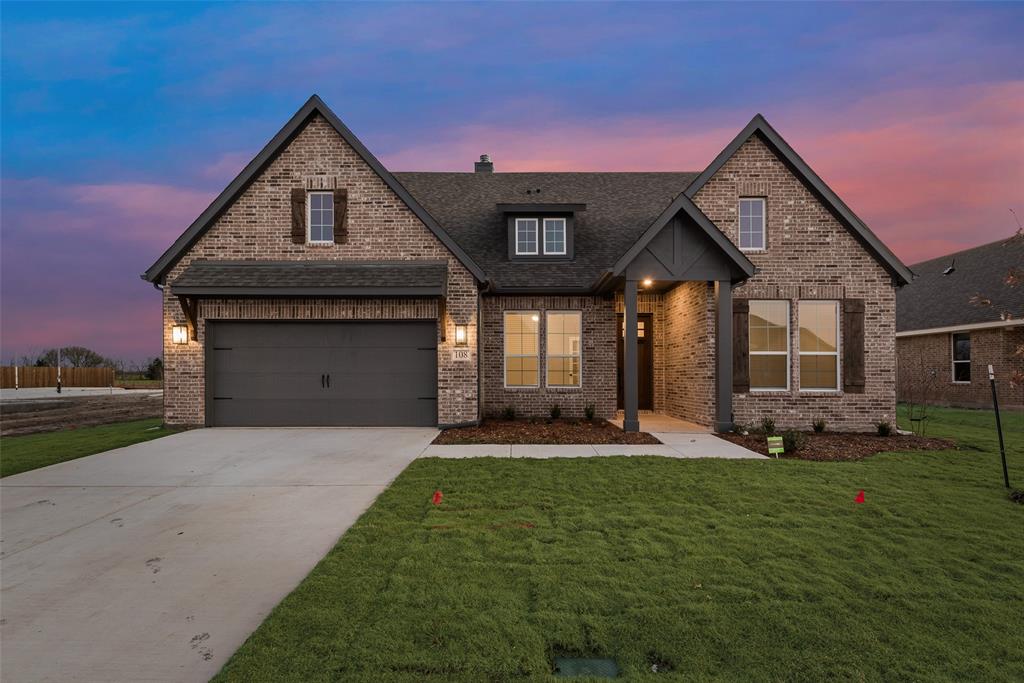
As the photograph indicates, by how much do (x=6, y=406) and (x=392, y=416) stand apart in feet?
63.7

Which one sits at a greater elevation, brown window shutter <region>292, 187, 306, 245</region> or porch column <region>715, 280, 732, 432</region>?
brown window shutter <region>292, 187, 306, 245</region>

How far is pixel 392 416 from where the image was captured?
40.0 feet

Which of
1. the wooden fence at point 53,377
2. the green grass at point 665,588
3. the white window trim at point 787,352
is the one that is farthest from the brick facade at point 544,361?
the wooden fence at point 53,377

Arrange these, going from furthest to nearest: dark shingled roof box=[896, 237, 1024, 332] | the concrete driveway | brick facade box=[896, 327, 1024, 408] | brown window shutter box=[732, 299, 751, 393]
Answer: dark shingled roof box=[896, 237, 1024, 332]
brick facade box=[896, 327, 1024, 408]
brown window shutter box=[732, 299, 751, 393]
the concrete driveway

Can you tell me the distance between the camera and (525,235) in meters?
14.6

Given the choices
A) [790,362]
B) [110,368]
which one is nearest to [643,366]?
[790,362]

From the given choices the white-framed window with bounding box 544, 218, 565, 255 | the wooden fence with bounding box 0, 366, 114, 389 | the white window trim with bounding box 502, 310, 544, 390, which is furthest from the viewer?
the wooden fence with bounding box 0, 366, 114, 389

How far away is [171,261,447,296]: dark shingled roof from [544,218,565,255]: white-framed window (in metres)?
3.84

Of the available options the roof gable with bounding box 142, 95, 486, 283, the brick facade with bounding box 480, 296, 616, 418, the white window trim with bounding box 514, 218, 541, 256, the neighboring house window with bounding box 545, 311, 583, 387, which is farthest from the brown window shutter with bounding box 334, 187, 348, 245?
the neighboring house window with bounding box 545, 311, 583, 387

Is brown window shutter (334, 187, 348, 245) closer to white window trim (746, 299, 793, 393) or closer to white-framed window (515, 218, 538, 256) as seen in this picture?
white-framed window (515, 218, 538, 256)

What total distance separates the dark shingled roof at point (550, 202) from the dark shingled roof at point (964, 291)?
13.0 meters

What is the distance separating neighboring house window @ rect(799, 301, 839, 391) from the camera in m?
12.0

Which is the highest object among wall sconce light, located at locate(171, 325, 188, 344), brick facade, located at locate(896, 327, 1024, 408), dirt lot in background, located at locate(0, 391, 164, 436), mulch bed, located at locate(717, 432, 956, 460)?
wall sconce light, located at locate(171, 325, 188, 344)

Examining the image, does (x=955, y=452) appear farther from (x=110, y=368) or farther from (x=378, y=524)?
(x=110, y=368)
